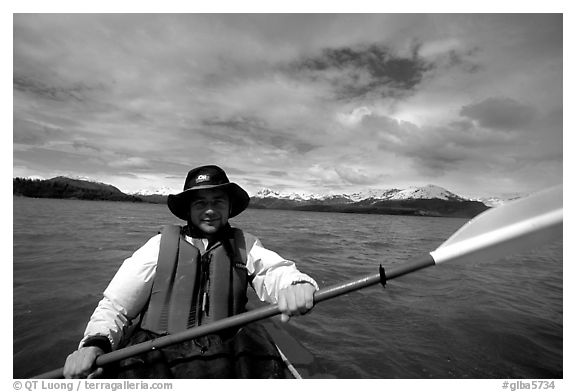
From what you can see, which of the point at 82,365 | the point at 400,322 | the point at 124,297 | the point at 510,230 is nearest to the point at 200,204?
A: the point at 124,297

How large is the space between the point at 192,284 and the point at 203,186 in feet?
3.33

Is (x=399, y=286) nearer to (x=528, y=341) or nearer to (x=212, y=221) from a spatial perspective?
(x=528, y=341)

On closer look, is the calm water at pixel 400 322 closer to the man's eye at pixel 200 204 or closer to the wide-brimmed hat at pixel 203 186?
the wide-brimmed hat at pixel 203 186

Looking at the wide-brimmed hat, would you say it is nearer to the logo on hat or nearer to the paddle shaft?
the logo on hat

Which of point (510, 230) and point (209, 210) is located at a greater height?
point (209, 210)

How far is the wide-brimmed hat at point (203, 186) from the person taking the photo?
133 inches

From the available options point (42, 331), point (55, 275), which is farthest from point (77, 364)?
point (55, 275)

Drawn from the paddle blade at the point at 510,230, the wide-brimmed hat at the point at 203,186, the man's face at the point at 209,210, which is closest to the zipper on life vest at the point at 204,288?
the man's face at the point at 209,210

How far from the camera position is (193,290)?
3223 millimetres

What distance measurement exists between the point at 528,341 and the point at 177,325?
5646 millimetres

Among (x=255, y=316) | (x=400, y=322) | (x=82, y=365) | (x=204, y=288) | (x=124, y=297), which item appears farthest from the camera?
(x=400, y=322)

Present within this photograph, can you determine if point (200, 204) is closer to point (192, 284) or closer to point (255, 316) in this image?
point (192, 284)
